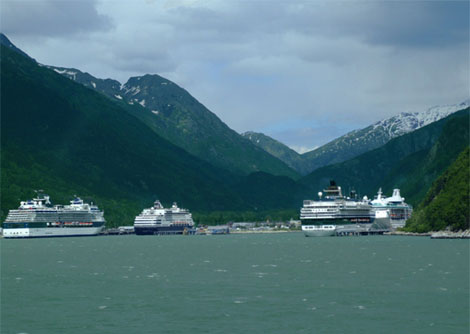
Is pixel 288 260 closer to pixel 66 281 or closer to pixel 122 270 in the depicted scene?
pixel 122 270

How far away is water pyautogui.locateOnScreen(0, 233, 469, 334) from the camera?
7156cm

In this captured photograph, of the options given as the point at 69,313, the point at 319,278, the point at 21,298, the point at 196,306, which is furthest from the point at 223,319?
the point at 319,278

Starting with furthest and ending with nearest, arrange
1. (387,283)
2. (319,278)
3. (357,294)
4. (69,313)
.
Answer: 1. (319,278)
2. (387,283)
3. (357,294)
4. (69,313)

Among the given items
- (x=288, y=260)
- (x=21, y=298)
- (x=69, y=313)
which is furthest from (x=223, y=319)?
(x=288, y=260)

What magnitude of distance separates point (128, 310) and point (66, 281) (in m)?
35.6

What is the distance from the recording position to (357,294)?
303 feet

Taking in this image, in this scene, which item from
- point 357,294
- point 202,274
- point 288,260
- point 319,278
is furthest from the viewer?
point 288,260

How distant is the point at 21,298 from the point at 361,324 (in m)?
42.4

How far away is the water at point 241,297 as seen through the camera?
235 feet

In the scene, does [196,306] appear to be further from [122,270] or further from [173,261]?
[173,261]

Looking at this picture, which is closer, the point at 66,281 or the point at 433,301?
the point at 433,301

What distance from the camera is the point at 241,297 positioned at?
296ft

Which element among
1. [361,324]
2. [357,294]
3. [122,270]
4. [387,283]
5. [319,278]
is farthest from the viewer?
[122,270]

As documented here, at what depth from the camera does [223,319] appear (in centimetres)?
7444
